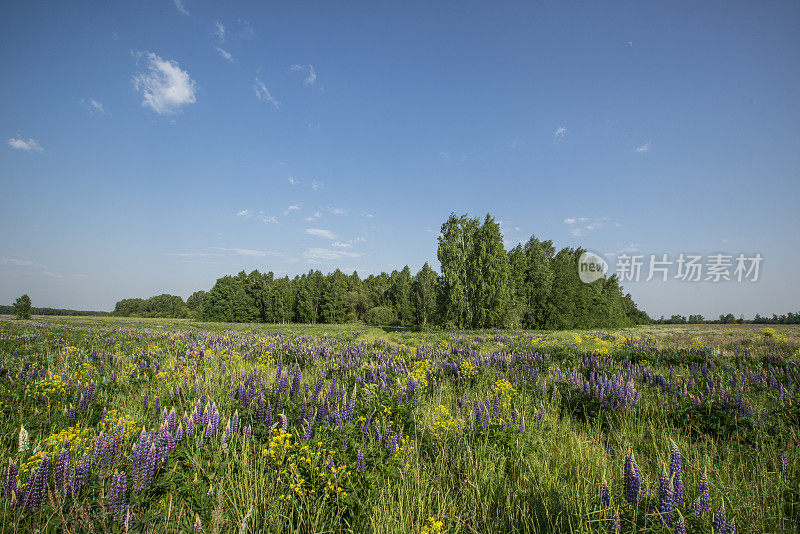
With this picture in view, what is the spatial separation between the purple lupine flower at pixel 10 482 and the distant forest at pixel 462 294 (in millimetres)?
34872

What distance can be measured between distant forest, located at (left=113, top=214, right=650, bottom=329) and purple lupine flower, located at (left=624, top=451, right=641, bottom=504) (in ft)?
112

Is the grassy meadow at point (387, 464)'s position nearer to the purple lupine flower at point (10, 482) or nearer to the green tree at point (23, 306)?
the purple lupine flower at point (10, 482)

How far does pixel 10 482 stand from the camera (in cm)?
239

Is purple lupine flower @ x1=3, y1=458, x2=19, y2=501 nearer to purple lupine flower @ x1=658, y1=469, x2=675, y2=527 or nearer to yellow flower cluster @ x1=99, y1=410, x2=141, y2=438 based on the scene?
yellow flower cluster @ x1=99, y1=410, x2=141, y2=438

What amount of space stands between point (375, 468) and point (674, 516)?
2289 mm

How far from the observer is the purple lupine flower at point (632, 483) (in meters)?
2.29

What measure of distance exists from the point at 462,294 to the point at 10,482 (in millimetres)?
35842

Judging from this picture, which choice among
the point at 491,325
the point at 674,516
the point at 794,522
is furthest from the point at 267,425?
the point at 491,325

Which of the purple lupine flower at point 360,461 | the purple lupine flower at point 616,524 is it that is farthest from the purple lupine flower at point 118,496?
the purple lupine flower at point 616,524

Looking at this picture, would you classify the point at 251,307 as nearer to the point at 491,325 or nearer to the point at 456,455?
the point at 491,325

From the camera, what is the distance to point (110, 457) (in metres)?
2.81

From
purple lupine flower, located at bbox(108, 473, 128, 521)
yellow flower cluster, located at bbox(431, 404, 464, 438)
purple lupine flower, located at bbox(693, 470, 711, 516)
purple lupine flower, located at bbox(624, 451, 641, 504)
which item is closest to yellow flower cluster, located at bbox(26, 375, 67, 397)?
purple lupine flower, located at bbox(108, 473, 128, 521)

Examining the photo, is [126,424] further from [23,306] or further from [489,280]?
[23,306]

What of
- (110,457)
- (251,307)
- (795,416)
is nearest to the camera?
(110,457)
